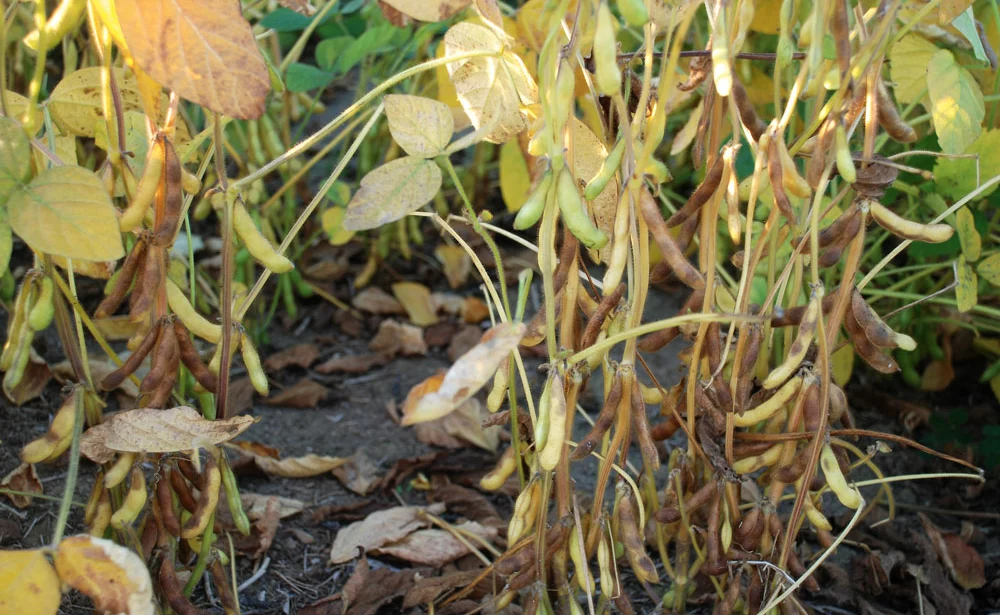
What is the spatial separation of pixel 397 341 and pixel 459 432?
362 mm

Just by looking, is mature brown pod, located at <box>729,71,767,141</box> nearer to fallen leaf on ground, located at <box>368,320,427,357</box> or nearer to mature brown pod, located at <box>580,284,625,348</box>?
mature brown pod, located at <box>580,284,625,348</box>

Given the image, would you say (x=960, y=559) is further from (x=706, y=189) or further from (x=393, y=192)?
(x=393, y=192)

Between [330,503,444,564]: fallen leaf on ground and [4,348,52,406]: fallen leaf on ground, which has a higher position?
[4,348,52,406]: fallen leaf on ground

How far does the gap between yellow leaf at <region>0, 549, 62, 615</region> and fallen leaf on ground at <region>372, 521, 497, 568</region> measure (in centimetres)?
54

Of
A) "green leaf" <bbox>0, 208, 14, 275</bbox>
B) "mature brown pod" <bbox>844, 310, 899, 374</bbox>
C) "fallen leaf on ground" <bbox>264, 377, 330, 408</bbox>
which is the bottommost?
"fallen leaf on ground" <bbox>264, 377, 330, 408</bbox>

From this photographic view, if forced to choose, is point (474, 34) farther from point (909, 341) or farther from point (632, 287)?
point (909, 341)

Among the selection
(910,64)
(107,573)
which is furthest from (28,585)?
(910,64)

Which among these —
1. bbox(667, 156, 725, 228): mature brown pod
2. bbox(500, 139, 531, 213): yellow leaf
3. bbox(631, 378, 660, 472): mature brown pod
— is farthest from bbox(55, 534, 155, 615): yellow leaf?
bbox(500, 139, 531, 213): yellow leaf

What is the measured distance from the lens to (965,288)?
1.01m

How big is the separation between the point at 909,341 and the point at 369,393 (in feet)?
3.52

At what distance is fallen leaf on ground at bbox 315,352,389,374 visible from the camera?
173 centimetres

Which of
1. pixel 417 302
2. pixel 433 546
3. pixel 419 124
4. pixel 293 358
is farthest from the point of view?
pixel 417 302

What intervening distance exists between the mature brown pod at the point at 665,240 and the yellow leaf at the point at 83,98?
0.52 m

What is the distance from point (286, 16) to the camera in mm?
1534
